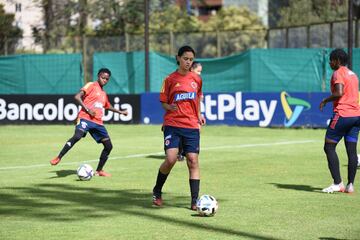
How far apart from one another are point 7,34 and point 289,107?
75.8 ft

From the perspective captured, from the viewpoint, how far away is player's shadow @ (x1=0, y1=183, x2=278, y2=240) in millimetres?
9822

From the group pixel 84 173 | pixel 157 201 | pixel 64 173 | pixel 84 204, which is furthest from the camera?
pixel 64 173

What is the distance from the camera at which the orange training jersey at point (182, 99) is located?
10.7 meters

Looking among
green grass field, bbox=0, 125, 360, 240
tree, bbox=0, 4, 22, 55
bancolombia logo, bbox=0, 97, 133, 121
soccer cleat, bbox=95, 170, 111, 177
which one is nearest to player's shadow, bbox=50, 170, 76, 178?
green grass field, bbox=0, 125, 360, 240

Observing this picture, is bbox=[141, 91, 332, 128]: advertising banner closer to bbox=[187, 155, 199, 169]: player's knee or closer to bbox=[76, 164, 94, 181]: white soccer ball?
bbox=[76, 164, 94, 181]: white soccer ball

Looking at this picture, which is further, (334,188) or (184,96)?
(334,188)

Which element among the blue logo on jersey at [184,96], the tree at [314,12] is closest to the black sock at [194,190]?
the blue logo on jersey at [184,96]

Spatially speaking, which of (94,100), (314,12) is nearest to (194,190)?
(94,100)

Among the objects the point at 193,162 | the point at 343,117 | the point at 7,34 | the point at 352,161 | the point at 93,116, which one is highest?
the point at 7,34

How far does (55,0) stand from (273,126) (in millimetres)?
24070

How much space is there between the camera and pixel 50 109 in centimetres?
2903

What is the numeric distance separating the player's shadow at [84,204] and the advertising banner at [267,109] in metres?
13.7

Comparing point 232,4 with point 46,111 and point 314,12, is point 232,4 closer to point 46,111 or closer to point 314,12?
point 314,12

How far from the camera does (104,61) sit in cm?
3238
